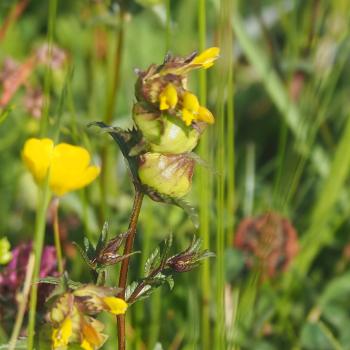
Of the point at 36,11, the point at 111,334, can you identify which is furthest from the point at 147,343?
the point at 36,11

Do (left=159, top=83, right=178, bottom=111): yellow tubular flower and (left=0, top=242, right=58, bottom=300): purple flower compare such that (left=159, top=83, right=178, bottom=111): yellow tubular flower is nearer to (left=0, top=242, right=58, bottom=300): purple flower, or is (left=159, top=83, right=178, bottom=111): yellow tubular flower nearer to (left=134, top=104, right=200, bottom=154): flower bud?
(left=134, top=104, right=200, bottom=154): flower bud

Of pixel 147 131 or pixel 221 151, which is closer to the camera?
pixel 147 131

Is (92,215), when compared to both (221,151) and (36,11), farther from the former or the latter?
(36,11)

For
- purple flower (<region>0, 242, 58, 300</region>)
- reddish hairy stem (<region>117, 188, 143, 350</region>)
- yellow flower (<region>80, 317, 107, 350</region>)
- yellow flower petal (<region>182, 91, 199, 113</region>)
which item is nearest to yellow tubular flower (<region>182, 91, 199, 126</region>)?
yellow flower petal (<region>182, 91, 199, 113</region>)

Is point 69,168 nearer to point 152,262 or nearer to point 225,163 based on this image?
point 152,262

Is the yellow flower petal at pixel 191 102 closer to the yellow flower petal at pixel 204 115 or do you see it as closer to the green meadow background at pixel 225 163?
the yellow flower petal at pixel 204 115
